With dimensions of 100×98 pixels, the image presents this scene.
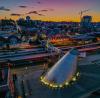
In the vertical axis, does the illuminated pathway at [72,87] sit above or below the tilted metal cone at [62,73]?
below

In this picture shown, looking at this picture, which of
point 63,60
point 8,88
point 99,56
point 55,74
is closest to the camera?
point 8,88

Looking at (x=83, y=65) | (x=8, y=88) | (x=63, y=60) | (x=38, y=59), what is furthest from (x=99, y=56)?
(x=8, y=88)

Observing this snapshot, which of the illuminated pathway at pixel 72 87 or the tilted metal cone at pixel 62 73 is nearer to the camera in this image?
the illuminated pathway at pixel 72 87

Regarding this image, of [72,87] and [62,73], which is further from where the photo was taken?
[62,73]

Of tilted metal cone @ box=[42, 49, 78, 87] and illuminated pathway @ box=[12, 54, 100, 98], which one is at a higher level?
tilted metal cone @ box=[42, 49, 78, 87]

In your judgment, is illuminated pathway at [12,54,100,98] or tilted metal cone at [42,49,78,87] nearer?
illuminated pathway at [12,54,100,98]

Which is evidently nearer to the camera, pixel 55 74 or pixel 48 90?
pixel 48 90

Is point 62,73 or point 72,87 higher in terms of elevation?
point 62,73

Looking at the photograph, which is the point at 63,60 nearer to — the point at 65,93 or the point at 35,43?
the point at 65,93
